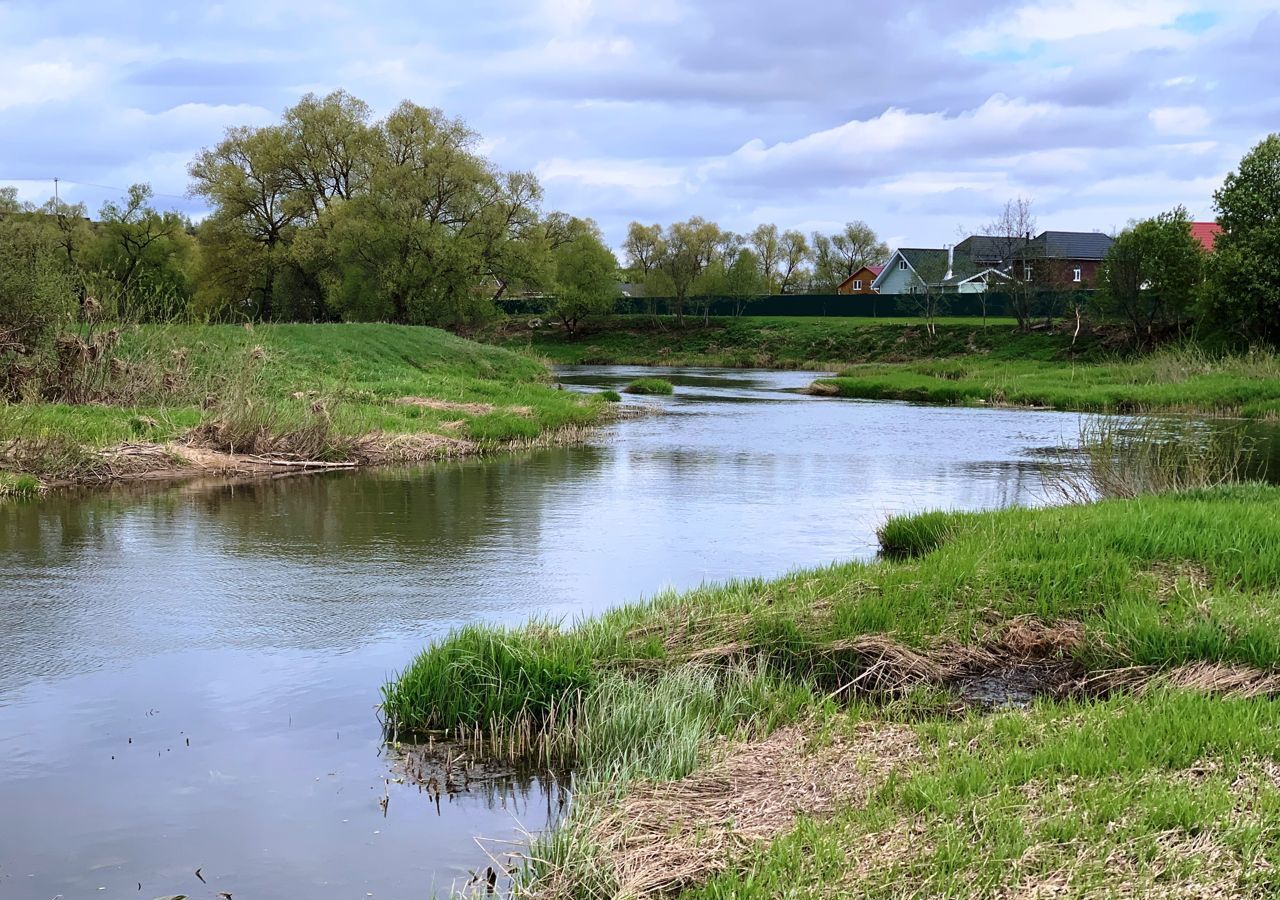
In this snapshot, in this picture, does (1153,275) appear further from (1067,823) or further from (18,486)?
(1067,823)

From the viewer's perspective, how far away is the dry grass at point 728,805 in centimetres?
479

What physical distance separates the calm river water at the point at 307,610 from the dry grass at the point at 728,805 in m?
0.76

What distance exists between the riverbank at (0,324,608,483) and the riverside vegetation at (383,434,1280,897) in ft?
39.0

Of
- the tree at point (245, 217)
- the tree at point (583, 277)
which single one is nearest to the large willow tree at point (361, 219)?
the tree at point (245, 217)

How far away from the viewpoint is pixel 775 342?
70250 mm

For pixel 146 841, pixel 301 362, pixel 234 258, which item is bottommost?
pixel 146 841

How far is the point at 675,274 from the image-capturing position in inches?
3263

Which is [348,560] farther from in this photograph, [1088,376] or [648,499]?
[1088,376]

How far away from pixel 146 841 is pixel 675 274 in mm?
78836

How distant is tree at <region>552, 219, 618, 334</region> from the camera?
77.1m


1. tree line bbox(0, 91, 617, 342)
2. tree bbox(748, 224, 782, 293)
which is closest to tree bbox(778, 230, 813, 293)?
tree bbox(748, 224, 782, 293)

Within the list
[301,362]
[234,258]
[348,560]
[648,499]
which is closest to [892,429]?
[648,499]

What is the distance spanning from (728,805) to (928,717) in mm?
2125

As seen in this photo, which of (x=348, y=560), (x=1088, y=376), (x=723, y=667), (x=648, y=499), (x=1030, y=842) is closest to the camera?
(x=1030, y=842)
